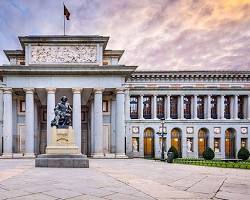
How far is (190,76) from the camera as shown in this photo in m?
53.2

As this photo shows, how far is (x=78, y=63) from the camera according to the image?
42.7 meters

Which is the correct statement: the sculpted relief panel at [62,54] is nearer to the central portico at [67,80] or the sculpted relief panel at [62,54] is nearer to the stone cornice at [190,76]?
the central portico at [67,80]

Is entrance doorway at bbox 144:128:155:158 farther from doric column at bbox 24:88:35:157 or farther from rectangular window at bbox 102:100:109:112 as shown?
doric column at bbox 24:88:35:157

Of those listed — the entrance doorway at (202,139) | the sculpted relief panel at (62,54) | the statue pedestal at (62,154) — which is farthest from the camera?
the entrance doorway at (202,139)

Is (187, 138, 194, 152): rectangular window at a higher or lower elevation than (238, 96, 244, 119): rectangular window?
lower

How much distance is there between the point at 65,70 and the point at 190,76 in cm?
2367

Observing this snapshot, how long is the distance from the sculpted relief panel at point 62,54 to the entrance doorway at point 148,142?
18269 millimetres

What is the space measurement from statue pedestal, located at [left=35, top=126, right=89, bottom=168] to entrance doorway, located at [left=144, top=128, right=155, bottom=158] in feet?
104

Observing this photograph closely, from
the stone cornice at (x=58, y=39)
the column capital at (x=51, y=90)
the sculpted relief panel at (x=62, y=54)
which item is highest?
the stone cornice at (x=58, y=39)

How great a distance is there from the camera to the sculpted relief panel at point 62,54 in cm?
4281

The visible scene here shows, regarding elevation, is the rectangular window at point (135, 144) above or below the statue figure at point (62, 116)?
below

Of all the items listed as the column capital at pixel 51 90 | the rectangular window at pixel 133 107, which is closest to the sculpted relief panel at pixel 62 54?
the column capital at pixel 51 90

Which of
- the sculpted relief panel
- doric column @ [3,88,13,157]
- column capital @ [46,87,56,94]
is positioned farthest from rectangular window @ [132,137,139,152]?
doric column @ [3,88,13,157]

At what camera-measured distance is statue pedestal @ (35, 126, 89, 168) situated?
70.8ft
